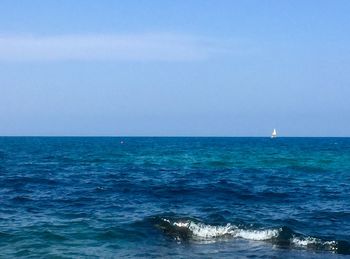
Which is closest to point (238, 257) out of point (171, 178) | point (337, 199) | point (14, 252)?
point (14, 252)

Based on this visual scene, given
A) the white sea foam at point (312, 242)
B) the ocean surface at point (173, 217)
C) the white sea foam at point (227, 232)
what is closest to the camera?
the ocean surface at point (173, 217)

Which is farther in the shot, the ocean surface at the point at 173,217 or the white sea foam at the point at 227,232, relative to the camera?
the white sea foam at the point at 227,232

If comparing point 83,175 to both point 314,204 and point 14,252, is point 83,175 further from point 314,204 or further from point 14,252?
point 14,252

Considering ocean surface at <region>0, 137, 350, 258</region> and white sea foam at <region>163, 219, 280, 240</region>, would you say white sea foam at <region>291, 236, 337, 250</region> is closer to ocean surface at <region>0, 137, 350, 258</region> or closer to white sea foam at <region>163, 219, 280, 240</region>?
ocean surface at <region>0, 137, 350, 258</region>

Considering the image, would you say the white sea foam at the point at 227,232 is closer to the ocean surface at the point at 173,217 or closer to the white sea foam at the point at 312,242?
the ocean surface at the point at 173,217

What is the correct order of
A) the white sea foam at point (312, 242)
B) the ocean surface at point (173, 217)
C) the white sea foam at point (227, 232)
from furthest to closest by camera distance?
the white sea foam at point (227, 232) → the white sea foam at point (312, 242) → the ocean surface at point (173, 217)

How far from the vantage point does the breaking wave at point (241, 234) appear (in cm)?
1605

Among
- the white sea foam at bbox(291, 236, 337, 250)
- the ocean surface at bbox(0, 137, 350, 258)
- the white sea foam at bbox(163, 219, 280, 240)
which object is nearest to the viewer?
the ocean surface at bbox(0, 137, 350, 258)

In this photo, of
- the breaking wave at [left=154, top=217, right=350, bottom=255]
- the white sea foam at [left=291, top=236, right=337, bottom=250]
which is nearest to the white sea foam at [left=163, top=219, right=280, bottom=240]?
the breaking wave at [left=154, top=217, right=350, bottom=255]

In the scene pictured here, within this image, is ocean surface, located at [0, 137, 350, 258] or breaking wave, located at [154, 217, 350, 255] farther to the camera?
breaking wave, located at [154, 217, 350, 255]

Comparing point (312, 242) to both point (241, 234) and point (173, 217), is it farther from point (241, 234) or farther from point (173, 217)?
point (173, 217)

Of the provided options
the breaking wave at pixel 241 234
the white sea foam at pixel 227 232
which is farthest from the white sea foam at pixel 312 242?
the white sea foam at pixel 227 232

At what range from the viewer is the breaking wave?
1605 cm

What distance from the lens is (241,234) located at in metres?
17.4
